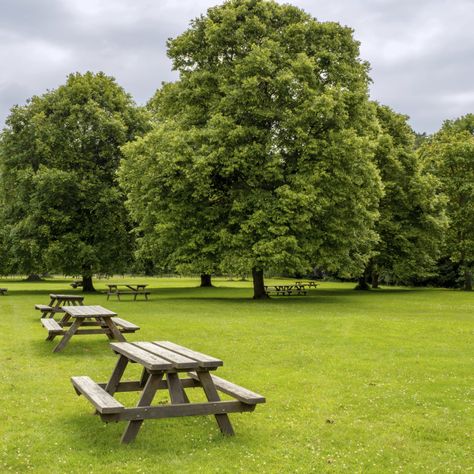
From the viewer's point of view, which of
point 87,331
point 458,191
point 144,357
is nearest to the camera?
point 144,357

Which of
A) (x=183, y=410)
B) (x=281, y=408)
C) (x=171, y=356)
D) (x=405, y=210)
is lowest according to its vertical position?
(x=281, y=408)

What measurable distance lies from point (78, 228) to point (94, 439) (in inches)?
1378

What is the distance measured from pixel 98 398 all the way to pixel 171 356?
113cm

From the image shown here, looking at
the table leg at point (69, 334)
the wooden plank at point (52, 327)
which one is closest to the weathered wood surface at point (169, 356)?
the table leg at point (69, 334)

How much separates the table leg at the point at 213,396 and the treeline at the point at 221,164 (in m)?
20.4

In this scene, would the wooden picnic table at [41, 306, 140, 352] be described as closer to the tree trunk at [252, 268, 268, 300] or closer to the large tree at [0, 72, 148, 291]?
the tree trunk at [252, 268, 268, 300]

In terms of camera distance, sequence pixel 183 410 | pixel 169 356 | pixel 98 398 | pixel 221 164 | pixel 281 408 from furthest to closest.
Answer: pixel 221 164
pixel 281 408
pixel 169 356
pixel 183 410
pixel 98 398

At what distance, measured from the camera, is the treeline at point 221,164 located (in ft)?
97.7

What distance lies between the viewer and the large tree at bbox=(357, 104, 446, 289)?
43.8 metres

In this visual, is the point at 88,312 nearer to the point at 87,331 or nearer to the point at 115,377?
the point at 87,331

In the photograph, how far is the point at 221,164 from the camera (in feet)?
101

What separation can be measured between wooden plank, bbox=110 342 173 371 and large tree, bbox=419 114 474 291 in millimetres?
43187

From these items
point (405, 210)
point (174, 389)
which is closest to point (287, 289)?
point (405, 210)

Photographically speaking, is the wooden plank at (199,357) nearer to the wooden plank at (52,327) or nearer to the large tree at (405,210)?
the wooden plank at (52,327)
